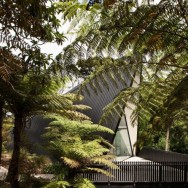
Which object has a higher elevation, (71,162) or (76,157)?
(76,157)

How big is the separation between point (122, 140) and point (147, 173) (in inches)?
209

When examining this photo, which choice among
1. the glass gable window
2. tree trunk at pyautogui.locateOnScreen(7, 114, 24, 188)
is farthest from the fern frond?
the glass gable window

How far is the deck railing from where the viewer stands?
11297 mm

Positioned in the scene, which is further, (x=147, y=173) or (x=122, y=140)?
(x=122, y=140)

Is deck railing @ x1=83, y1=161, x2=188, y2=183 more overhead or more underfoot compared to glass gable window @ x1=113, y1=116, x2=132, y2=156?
more underfoot

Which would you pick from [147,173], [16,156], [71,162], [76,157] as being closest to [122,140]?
[147,173]

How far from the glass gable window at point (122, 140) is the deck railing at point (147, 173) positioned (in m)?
4.95

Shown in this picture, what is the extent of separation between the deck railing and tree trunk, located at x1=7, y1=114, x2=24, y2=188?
440cm

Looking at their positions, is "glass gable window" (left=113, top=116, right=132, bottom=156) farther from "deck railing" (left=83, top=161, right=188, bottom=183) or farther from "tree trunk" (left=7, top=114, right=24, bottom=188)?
"tree trunk" (left=7, top=114, right=24, bottom=188)

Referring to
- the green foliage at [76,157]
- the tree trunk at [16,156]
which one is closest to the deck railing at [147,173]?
the green foliage at [76,157]

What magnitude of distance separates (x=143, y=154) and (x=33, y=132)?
683 cm

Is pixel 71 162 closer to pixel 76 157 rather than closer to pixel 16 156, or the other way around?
pixel 76 157

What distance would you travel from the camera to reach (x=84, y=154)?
30.7ft

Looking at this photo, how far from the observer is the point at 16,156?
291 inches
